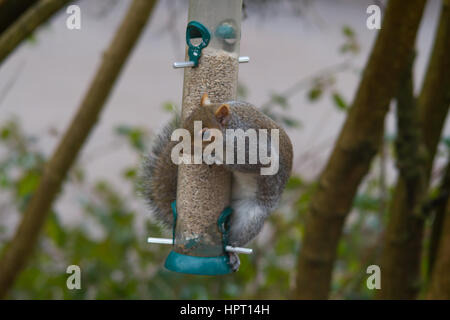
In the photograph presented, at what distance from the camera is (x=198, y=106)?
101 cm

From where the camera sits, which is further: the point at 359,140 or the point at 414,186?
the point at 414,186

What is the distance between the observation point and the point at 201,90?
41.3 inches

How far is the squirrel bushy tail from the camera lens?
1.07 m

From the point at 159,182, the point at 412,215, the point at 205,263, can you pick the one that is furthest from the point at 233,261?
the point at 412,215

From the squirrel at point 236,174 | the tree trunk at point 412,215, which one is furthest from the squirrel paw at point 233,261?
the tree trunk at point 412,215

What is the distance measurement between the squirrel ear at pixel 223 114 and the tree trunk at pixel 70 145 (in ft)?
2.52

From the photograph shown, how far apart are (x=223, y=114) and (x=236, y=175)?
159 millimetres

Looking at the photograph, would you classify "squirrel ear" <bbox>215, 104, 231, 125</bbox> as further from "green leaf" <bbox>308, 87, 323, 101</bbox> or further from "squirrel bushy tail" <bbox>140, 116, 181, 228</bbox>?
"green leaf" <bbox>308, 87, 323, 101</bbox>

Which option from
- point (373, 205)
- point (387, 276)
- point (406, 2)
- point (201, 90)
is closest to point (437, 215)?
point (387, 276)

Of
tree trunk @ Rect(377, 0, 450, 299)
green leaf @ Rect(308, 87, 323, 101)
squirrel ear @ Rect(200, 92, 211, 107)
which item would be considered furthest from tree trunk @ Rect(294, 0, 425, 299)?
green leaf @ Rect(308, 87, 323, 101)

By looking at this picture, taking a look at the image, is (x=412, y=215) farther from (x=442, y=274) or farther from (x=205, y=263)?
(x=205, y=263)
